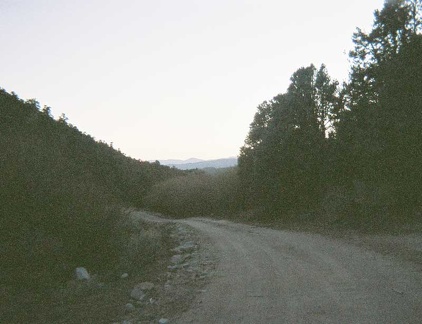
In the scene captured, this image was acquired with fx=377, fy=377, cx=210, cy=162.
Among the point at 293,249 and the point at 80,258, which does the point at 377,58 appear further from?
the point at 80,258

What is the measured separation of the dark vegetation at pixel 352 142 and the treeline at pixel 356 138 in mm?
43

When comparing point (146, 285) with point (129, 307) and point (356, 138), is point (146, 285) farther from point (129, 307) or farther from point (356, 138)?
point (356, 138)

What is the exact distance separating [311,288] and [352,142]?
12.8 metres

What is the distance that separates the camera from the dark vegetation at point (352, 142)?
16484 millimetres

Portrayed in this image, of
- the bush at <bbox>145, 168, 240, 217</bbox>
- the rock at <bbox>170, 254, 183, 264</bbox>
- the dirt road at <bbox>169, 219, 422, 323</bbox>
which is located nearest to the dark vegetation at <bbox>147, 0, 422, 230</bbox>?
the bush at <bbox>145, 168, 240, 217</bbox>

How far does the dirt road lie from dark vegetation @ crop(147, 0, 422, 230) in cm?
598

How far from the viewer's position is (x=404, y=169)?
1733 cm

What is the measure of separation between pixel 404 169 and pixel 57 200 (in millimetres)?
14795

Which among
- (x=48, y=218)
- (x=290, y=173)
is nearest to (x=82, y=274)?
(x=48, y=218)

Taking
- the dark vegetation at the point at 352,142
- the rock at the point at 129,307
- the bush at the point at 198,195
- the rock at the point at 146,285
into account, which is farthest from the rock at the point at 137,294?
the bush at the point at 198,195

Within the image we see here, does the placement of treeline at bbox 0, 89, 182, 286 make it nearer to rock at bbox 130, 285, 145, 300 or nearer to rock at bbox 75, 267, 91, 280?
rock at bbox 75, 267, 91, 280

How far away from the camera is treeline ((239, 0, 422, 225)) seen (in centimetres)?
1652

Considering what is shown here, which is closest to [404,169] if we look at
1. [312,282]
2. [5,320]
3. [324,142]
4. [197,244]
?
[324,142]

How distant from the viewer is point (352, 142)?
19172 millimetres
